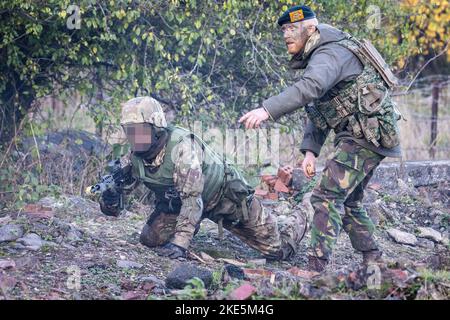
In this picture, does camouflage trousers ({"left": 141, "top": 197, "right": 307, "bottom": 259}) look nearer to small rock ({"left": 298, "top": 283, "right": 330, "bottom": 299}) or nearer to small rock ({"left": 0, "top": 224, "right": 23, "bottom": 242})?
small rock ({"left": 0, "top": 224, "right": 23, "bottom": 242})

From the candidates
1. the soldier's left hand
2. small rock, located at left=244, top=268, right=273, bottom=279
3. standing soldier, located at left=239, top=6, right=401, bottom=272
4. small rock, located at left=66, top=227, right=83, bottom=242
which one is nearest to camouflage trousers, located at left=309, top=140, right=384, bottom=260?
standing soldier, located at left=239, top=6, right=401, bottom=272

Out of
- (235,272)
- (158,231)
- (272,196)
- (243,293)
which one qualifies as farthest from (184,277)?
(272,196)

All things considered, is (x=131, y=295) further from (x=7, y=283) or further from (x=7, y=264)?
(x=7, y=264)

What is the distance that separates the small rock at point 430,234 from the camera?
7.40 m

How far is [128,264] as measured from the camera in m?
5.66

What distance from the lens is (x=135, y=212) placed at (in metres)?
7.51

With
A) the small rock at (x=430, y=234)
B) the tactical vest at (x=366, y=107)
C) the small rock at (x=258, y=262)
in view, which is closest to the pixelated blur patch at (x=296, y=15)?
the tactical vest at (x=366, y=107)

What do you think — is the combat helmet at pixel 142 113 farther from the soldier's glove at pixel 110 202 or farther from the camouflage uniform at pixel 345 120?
the camouflage uniform at pixel 345 120

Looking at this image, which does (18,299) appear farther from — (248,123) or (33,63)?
(33,63)

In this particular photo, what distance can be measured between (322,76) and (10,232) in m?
2.62

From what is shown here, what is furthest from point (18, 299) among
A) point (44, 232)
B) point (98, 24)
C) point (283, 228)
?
point (98, 24)

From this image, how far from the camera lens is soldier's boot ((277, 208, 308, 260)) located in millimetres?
6352

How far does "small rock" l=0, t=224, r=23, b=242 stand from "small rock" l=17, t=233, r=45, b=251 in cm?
5

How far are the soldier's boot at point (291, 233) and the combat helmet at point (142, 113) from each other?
4.75ft
